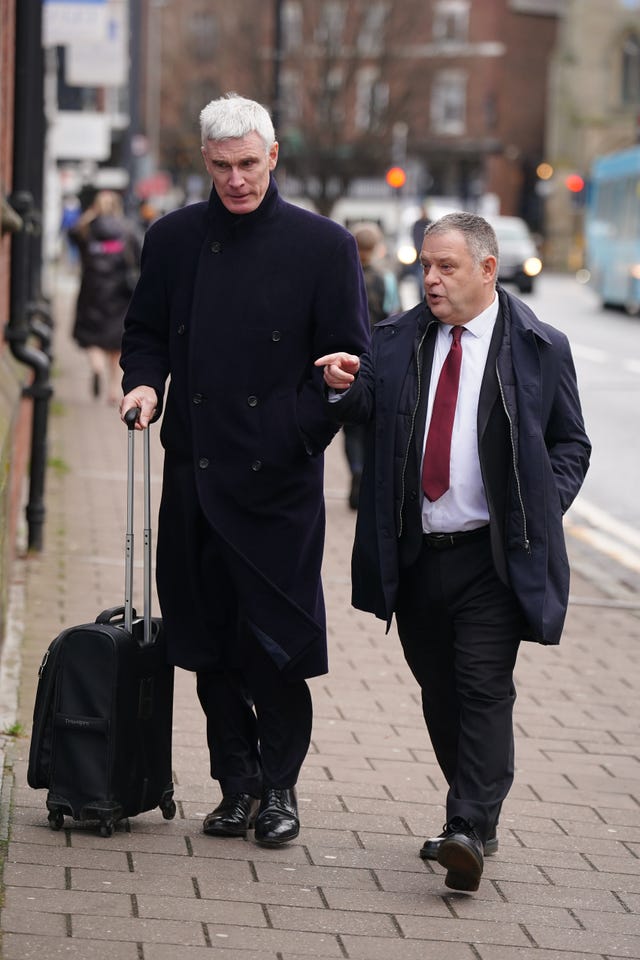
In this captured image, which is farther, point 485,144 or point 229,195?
point 485,144

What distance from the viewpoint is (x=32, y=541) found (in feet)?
31.2

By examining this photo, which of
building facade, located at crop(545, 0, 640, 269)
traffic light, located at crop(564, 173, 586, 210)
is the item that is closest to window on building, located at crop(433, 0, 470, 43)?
building facade, located at crop(545, 0, 640, 269)

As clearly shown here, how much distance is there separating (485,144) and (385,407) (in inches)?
2897

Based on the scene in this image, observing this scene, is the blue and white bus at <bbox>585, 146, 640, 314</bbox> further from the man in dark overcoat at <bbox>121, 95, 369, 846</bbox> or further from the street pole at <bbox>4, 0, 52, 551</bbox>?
the man in dark overcoat at <bbox>121, 95, 369, 846</bbox>

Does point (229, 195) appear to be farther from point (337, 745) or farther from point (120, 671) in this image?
point (337, 745)

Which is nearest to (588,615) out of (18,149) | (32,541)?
(32,541)

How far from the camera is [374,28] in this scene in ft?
184

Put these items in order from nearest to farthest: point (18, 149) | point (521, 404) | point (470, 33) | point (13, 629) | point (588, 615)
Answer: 1. point (521, 404)
2. point (13, 629)
3. point (588, 615)
4. point (18, 149)
5. point (470, 33)

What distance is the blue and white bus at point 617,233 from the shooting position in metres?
35.8

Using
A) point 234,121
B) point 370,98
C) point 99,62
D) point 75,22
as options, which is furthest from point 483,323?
point 370,98

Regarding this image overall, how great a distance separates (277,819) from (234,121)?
184cm

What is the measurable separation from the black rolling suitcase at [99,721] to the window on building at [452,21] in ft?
241

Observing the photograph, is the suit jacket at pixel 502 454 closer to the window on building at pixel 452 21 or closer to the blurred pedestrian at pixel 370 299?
the blurred pedestrian at pixel 370 299

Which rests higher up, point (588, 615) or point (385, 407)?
point (385, 407)
